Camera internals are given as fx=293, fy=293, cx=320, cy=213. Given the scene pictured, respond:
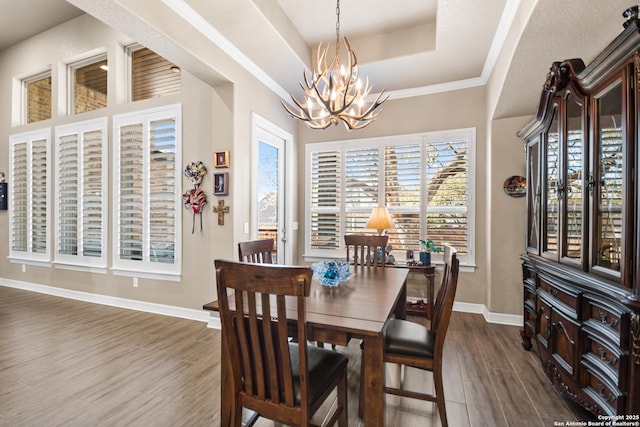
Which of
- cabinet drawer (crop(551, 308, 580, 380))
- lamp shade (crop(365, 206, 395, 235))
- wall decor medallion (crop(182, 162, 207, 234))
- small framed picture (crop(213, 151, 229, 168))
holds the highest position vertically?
small framed picture (crop(213, 151, 229, 168))

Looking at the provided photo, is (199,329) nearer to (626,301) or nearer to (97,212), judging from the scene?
(97,212)

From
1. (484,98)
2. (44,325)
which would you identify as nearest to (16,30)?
(44,325)

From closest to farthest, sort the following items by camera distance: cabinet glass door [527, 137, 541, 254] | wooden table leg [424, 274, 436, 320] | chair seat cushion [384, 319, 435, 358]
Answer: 1. chair seat cushion [384, 319, 435, 358]
2. cabinet glass door [527, 137, 541, 254]
3. wooden table leg [424, 274, 436, 320]

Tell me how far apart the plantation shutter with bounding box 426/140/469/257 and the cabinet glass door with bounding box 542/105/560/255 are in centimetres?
146

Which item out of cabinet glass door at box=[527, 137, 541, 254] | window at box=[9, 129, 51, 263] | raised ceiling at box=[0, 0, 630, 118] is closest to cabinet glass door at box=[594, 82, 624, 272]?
raised ceiling at box=[0, 0, 630, 118]

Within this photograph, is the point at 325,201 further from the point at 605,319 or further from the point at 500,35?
the point at 605,319

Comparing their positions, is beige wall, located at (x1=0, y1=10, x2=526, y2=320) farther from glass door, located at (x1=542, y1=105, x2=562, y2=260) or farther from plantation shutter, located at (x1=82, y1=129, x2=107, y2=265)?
glass door, located at (x1=542, y1=105, x2=562, y2=260)

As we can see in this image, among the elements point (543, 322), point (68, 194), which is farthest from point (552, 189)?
point (68, 194)

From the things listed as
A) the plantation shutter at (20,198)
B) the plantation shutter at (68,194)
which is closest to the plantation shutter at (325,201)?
the plantation shutter at (68,194)

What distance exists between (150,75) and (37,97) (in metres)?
2.74

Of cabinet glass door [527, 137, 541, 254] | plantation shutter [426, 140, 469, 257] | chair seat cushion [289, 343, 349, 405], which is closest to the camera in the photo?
chair seat cushion [289, 343, 349, 405]

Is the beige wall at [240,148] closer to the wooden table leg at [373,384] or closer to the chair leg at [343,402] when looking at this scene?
Answer: the chair leg at [343,402]

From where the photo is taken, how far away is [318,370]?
4.76 ft

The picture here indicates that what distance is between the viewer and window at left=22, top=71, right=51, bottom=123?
4.91m
